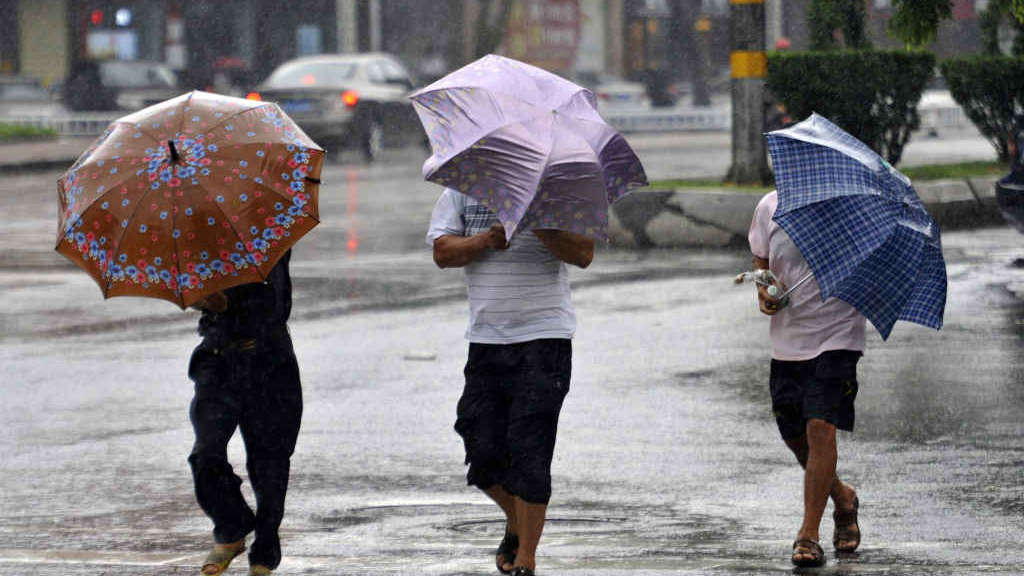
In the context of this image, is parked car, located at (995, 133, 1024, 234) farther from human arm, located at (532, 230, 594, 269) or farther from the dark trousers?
the dark trousers

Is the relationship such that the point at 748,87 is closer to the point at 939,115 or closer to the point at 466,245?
the point at 466,245

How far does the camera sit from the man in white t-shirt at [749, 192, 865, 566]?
5.82m

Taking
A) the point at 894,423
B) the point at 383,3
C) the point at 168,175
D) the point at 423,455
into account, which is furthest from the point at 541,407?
the point at 383,3

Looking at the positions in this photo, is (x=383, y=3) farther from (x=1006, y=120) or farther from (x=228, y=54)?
(x=1006, y=120)

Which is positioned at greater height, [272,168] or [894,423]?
[272,168]

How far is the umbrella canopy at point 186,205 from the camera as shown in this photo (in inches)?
207

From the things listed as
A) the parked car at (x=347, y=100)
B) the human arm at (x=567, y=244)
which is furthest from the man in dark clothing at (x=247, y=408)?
the parked car at (x=347, y=100)

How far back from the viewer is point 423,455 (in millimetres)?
7617

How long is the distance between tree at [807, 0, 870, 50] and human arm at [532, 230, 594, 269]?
1184 centimetres

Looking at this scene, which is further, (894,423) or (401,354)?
(401,354)

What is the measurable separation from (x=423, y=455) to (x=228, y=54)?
45.0 metres

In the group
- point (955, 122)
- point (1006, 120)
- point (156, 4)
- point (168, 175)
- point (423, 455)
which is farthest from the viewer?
point (156, 4)

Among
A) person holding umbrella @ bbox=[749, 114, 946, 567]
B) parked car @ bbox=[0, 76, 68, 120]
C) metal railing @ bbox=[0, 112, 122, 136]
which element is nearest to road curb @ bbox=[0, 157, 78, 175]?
metal railing @ bbox=[0, 112, 122, 136]

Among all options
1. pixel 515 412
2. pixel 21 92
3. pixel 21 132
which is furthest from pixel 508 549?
pixel 21 92
